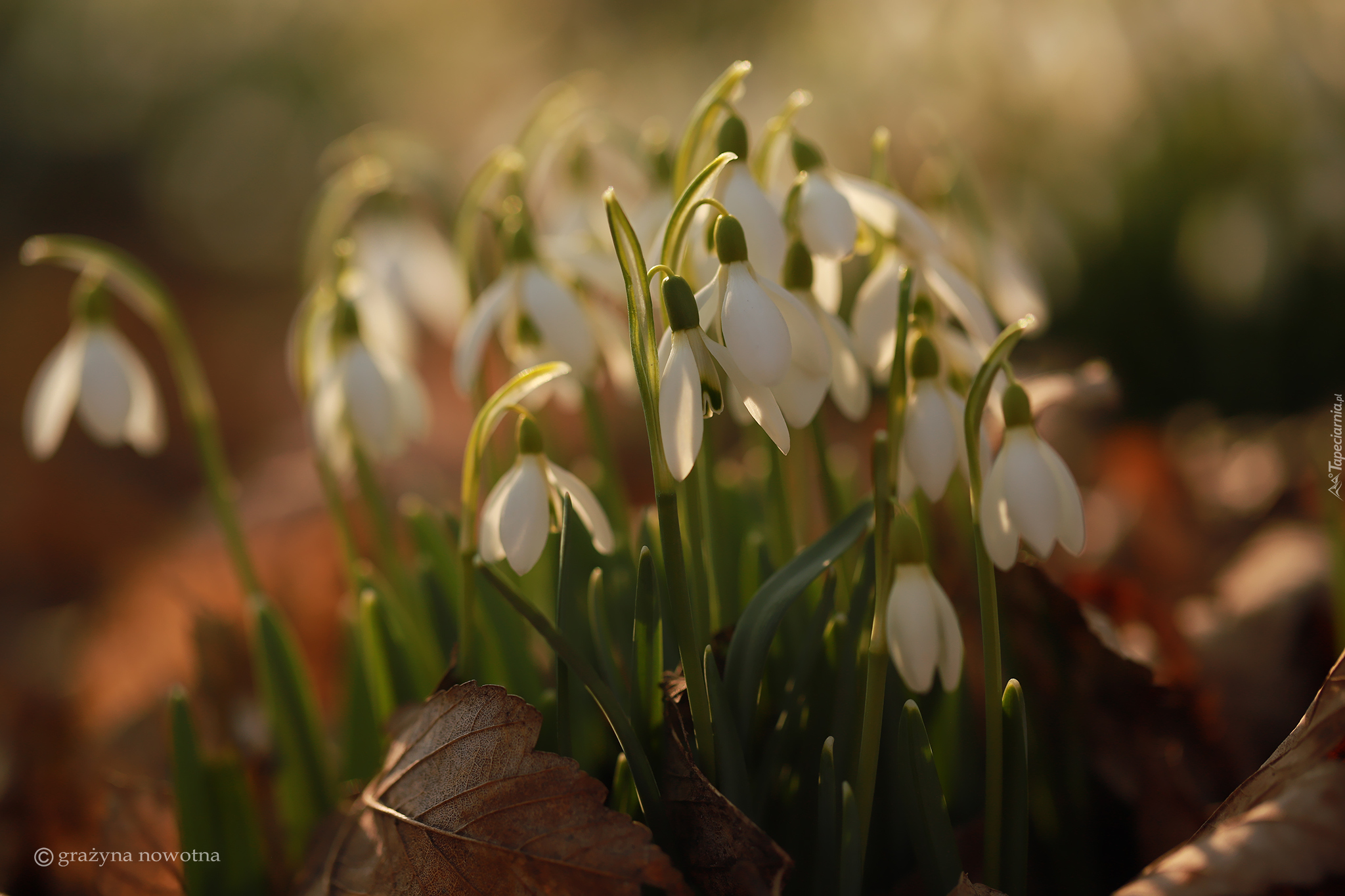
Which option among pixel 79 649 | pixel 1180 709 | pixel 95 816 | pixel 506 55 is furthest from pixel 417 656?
A: pixel 506 55

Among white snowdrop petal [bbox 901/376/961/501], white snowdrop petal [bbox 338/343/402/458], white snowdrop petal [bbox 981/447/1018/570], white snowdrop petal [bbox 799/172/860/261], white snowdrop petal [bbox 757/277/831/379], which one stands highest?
white snowdrop petal [bbox 799/172/860/261]

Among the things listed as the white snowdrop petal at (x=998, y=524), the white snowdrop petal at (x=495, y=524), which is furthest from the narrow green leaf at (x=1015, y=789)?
the white snowdrop petal at (x=495, y=524)

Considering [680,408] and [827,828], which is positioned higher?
[680,408]

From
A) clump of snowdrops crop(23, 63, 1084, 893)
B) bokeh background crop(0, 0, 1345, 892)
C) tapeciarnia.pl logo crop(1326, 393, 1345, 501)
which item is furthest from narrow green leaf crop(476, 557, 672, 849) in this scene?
tapeciarnia.pl logo crop(1326, 393, 1345, 501)

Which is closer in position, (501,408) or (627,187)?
(501,408)

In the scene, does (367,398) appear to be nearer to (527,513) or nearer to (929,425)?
(527,513)

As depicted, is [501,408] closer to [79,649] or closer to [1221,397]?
[79,649]

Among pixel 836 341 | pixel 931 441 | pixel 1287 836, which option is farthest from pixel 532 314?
pixel 1287 836

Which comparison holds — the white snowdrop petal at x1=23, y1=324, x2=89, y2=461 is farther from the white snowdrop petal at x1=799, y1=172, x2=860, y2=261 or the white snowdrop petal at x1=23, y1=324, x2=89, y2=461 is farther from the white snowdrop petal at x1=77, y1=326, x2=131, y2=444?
the white snowdrop petal at x1=799, y1=172, x2=860, y2=261
